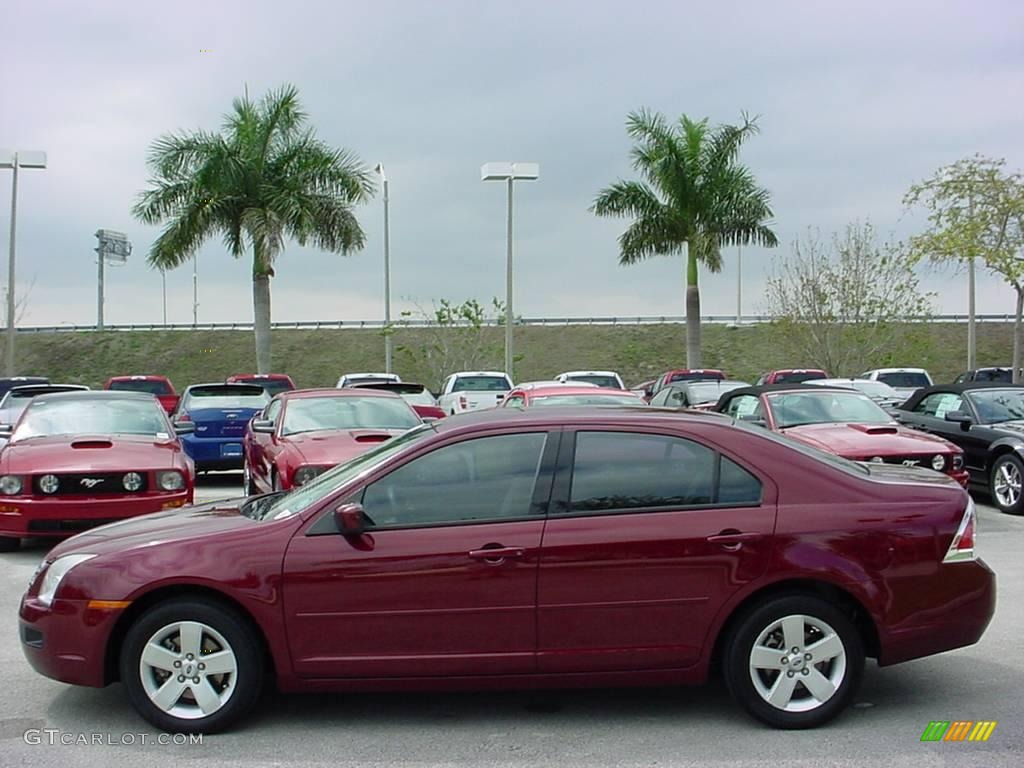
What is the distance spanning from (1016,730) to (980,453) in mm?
8622

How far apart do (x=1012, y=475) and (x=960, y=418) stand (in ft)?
3.92

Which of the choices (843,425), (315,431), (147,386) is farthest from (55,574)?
(147,386)

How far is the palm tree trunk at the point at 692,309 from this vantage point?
34.0 metres

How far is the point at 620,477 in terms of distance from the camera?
205 inches

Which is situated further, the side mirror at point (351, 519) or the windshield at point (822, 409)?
the windshield at point (822, 409)

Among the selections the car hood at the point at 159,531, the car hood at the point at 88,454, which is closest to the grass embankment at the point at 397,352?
the car hood at the point at 88,454

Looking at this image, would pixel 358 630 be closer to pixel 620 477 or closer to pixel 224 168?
pixel 620 477

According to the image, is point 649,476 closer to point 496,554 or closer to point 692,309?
point 496,554

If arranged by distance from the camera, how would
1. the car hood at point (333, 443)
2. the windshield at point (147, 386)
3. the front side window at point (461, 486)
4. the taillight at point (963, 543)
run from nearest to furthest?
the front side window at point (461, 486) < the taillight at point (963, 543) < the car hood at point (333, 443) < the windshield at point (147, 386)

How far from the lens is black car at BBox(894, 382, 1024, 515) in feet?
40.5

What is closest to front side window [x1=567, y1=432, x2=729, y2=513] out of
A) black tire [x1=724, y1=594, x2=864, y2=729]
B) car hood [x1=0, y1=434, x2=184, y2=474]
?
black tire [x1=724, y1=594, x2=864, y2=729]

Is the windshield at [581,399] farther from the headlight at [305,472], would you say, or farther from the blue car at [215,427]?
the blue car at [215,427]

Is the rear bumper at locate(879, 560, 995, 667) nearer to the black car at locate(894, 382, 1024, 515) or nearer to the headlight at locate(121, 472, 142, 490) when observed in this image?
the headlight at locate(121, 472, 142, 490)

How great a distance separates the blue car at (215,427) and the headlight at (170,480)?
5.40 meters
